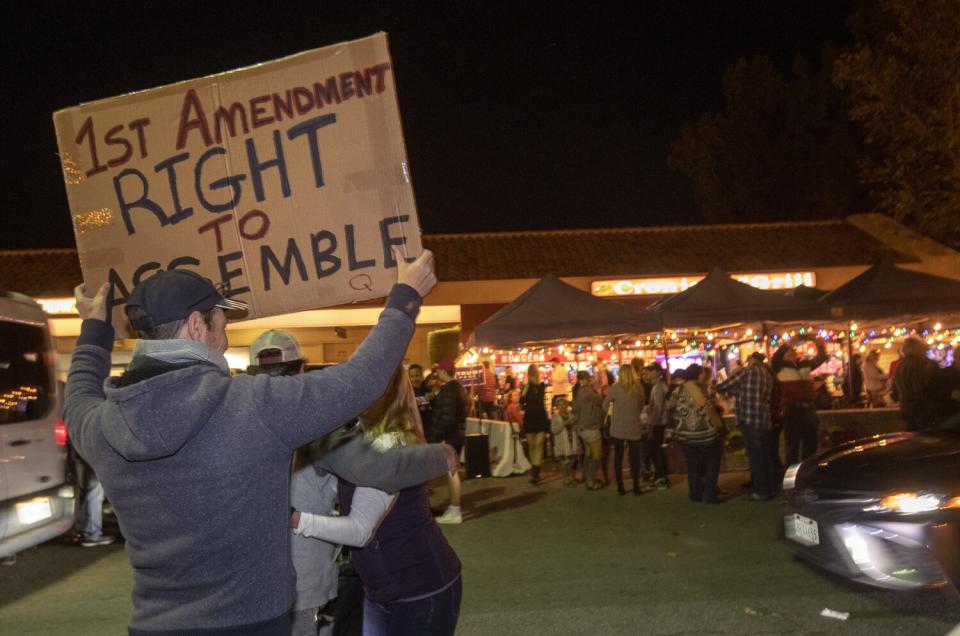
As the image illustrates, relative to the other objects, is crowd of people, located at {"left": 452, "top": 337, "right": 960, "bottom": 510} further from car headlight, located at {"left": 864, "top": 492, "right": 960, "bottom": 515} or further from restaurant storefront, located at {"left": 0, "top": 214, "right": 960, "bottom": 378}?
restaurant storefront, located at {"left": 0, "top": 214, "right": 960, "bottom": 378}

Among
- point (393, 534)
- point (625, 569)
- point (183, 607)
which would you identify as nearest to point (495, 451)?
point (625, 569)

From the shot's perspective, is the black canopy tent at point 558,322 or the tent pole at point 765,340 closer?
the black canopy tent at point 558,322

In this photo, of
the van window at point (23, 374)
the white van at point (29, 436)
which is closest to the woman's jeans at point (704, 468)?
the white van at point (29, 436)

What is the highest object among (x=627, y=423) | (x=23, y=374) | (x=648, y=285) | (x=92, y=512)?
(x=23, y=374)

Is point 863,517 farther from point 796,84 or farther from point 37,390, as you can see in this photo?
point 796,84

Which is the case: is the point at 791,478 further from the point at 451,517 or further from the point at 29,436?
the point at 29,436

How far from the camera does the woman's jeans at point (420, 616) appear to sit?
3.12 m

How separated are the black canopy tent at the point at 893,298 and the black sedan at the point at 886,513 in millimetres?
7099

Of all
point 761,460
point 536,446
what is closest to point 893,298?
point 761,460

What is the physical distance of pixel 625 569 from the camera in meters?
7.81

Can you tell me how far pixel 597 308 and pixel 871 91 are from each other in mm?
7329

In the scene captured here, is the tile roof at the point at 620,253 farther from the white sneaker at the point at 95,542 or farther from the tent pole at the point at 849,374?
the white sneaker at the point at 95,542

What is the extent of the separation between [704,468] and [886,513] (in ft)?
18.6

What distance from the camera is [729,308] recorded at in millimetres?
13922
